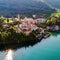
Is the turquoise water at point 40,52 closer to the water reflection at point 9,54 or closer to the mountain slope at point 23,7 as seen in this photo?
the water reflection at point 9,54

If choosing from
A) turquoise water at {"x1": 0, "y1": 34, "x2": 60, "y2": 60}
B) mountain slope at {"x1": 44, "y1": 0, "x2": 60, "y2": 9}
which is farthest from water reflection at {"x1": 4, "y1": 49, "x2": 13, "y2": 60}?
mountain slope at {"x1": 44, "y1": 0, "x2": 60, "y2": 9}

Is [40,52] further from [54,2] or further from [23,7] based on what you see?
[54,2]

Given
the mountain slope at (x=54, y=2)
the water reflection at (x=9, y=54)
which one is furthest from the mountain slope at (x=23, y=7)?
the water reflection at (x=9, y=54)

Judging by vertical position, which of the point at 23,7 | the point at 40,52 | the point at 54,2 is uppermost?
the point at 54,2

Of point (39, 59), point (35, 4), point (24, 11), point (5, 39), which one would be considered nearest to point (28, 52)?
point (39, 59)

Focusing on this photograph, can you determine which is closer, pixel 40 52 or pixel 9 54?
pixel 9 54

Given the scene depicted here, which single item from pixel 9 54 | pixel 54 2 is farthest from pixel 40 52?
pixel 54 2

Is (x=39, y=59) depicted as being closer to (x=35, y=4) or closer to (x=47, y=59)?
(x=47, y=59)
